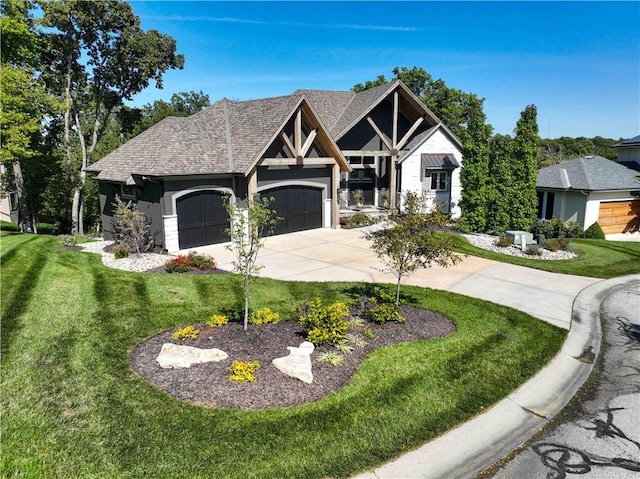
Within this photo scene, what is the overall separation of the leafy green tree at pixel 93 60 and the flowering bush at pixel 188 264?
1407cm

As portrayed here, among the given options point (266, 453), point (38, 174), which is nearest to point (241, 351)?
point (266, 453)

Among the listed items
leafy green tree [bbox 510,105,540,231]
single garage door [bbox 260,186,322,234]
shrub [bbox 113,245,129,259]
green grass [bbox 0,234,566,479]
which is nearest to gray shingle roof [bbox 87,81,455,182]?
single garage door [bbox 260,186,322,234]

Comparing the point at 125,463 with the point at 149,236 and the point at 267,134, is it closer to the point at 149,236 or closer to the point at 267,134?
the point at 149,236

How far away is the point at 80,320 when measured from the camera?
9328mm

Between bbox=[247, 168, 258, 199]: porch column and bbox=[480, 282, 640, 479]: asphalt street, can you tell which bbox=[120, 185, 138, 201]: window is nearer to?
bbox=[247, 168, 258, 199]: porch column

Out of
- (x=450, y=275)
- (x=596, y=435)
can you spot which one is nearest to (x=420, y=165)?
(x=450, y=275)

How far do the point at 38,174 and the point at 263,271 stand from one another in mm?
20863

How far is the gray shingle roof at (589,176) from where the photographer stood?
80.0 ft

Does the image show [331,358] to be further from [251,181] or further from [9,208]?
[9,208]

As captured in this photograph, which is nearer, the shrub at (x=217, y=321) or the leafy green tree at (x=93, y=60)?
the shrub at (x=217, y=321)

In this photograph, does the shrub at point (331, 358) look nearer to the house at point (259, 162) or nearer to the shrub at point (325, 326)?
the shrub at point (325, 326)

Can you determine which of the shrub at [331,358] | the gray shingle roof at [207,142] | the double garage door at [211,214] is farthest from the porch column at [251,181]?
the shrub at [331,358]

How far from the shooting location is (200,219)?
18.0 meters

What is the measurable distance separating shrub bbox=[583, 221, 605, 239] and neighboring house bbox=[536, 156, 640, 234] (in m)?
0.97
